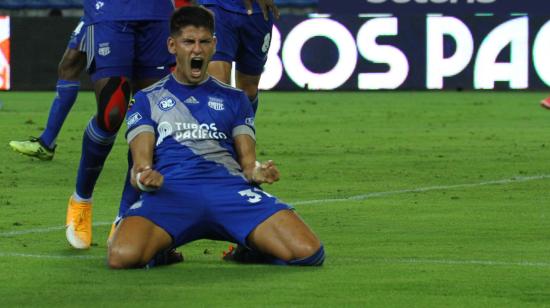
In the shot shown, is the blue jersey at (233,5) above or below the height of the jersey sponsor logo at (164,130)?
above

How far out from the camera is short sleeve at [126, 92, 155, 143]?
706 centimetres

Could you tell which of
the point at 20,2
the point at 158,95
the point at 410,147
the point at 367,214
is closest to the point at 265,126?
the point at 410,147

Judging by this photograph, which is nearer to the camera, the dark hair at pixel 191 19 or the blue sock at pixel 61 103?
the dark hair at pixel 191 19

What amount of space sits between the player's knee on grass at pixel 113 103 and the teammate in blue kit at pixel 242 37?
137cm

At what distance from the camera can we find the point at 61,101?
11.9m

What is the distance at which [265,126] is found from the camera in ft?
53.8

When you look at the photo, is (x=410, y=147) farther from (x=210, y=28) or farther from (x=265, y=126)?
(x=210, y=28)

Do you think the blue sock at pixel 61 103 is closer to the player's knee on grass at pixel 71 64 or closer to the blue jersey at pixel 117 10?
the player's knee on grass at pixel 71 64

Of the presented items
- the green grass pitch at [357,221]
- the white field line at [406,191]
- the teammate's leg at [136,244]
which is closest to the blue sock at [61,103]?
the green grass pitch at [357,221]

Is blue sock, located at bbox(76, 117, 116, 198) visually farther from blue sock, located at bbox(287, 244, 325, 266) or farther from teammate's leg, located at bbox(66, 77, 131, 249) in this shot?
blue sock, located at bbox(287, 244, 325, 266)

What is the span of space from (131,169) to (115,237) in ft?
1.49

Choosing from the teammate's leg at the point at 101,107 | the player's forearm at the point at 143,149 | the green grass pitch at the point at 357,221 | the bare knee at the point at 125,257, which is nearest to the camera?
the green grass pitch at the point at 357,221

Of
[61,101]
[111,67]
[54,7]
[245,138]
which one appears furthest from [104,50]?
[54,7]

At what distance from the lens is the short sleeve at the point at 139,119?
7.06 meters
